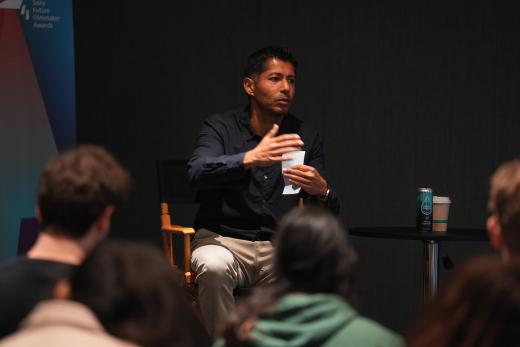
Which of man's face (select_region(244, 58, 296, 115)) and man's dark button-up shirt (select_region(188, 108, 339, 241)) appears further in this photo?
man's face (select_region(244, 58, 296, 115))

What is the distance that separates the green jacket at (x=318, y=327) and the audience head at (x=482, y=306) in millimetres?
309

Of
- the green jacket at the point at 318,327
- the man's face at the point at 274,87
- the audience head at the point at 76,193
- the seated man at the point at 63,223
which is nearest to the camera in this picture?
the green jacket at the point at 318,327

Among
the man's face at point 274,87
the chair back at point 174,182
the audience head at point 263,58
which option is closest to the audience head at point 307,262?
the man's face at point 274,87

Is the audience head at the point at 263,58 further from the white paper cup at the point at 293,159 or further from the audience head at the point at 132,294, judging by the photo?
the audience head at the point at 132,294

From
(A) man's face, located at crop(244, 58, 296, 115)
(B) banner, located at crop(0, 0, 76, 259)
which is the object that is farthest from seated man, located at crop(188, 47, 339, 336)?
(B) banner, located at crop(0, 0, 76, 259)

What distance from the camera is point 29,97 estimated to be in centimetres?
405

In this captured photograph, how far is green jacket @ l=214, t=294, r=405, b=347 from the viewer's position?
154 centimetres

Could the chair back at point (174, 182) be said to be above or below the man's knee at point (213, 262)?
above

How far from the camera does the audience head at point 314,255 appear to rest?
62.6 inches

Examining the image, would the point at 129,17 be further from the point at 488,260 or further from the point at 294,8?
the point at 488,260

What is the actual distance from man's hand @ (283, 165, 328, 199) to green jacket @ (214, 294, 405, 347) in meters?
1.79

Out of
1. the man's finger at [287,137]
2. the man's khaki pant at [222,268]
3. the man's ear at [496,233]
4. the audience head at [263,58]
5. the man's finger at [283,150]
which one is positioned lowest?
the man's khaki pant at [222,268]

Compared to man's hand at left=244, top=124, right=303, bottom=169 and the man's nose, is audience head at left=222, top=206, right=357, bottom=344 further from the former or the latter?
A: the man's nose

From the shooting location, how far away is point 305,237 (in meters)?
1.59
